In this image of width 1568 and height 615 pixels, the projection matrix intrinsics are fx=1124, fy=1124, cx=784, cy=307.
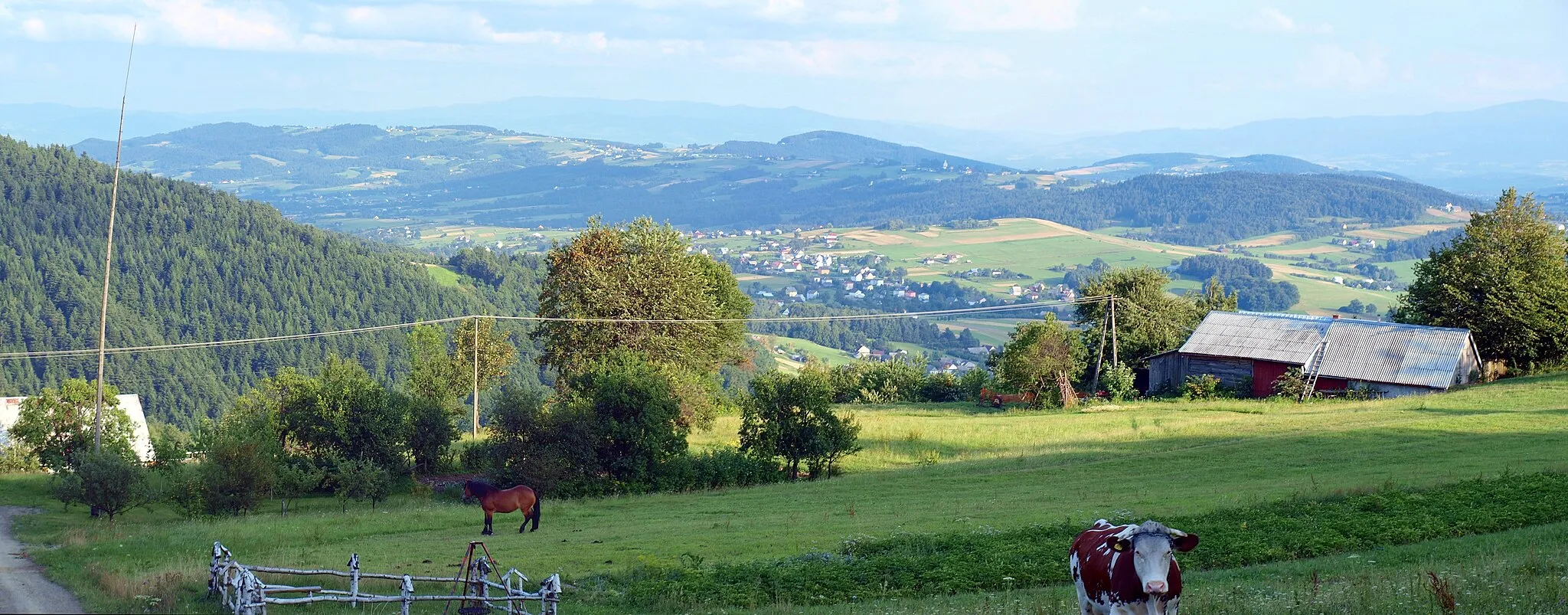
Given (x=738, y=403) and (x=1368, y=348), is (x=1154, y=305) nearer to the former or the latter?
(x=1368, y=348)

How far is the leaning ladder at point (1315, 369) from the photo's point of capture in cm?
5625

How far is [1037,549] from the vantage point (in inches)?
790

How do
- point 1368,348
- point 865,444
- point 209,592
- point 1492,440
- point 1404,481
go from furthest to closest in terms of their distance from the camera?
point 1368,348, point 865,444, point 1492,440, point 1404,481, point 209,592

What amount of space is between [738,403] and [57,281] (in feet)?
395

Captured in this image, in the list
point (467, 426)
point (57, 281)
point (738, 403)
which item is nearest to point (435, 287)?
point (57, 281)

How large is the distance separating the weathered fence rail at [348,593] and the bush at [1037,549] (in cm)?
157

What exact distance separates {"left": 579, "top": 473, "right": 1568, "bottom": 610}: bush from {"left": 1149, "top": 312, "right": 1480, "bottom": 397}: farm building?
3476 cm

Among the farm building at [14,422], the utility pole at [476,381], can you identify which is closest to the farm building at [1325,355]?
the utility pole at [476,381]

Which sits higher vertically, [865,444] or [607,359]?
[607,359]

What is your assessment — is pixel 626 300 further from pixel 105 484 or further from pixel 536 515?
pixel 536 515

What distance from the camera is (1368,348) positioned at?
190 ft

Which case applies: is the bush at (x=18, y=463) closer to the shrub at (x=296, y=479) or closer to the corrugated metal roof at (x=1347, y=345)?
the shrub at (x=296, y=479)

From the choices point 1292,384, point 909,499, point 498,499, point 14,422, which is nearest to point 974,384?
point 1292,384

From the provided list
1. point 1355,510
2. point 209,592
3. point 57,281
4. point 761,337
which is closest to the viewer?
point 209,592
